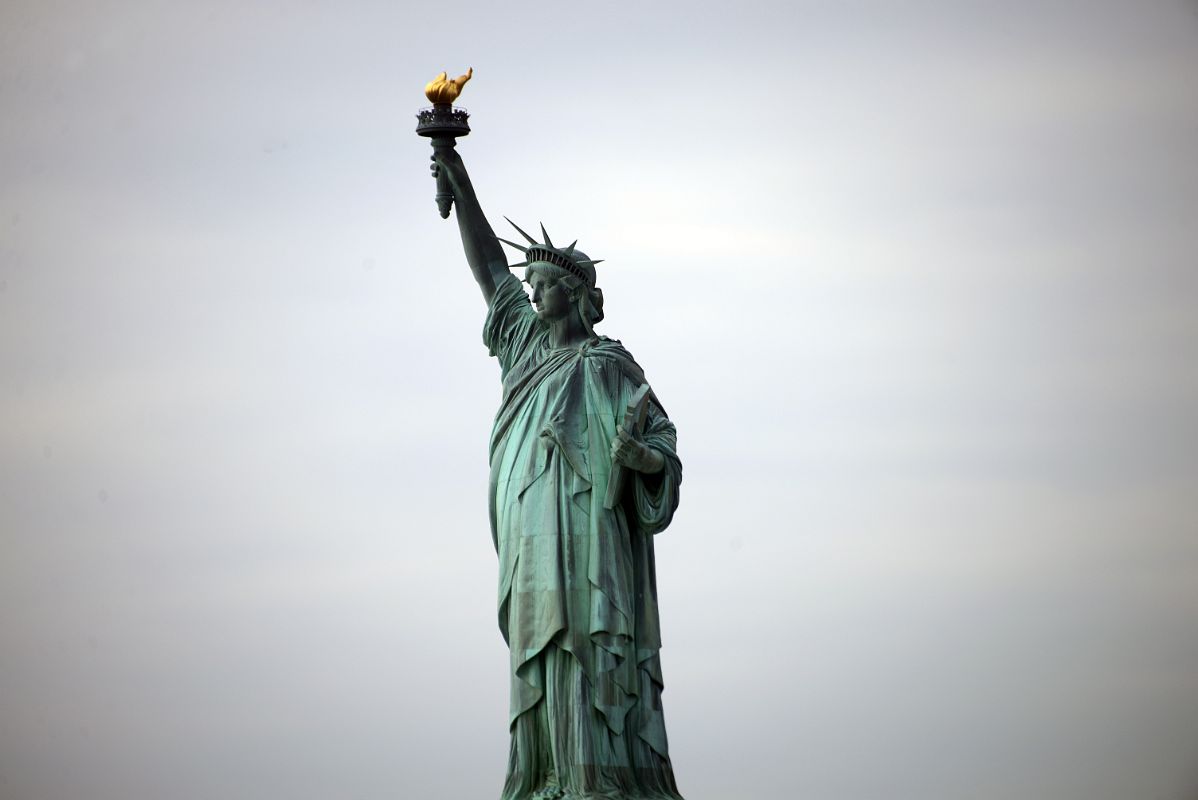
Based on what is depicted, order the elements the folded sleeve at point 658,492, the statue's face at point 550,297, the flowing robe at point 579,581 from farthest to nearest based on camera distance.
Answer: the statue's face at point 550,297, the folded sleeve at point 658,492, the flowing robe at point 579,581

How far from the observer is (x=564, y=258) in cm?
2212

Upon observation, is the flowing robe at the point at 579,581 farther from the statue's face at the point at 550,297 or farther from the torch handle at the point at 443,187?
the torch handle at the point at 443,187

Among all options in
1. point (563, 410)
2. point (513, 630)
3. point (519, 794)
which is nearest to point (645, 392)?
point (563, 410)

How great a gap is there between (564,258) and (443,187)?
148 centimetres

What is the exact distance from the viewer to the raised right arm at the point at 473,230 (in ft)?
74.4

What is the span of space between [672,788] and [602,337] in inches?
167

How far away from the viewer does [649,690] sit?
69.7 feet

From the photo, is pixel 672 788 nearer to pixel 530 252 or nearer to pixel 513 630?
pixel 513 630

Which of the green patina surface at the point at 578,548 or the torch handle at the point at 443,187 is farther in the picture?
the torch handle at the point at 443,187

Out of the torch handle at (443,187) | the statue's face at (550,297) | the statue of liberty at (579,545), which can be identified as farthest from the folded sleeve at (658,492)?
the torch handle at (443,187)

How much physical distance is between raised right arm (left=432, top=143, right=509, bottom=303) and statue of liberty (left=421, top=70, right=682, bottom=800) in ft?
1.42

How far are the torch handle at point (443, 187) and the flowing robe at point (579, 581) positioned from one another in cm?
184

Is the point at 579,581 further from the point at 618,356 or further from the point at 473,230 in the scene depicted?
the point at 473,230

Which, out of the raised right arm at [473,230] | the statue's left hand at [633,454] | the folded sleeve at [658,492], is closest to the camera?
the statue's left hand at [633,454]
